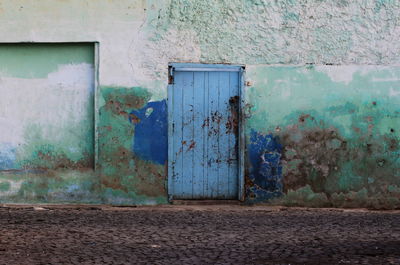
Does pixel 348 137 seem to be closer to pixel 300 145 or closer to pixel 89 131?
pixel 300 145

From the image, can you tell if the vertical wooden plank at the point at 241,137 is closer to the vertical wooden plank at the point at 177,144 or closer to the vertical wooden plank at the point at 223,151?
the vertical wooden plank at the point at 223,151

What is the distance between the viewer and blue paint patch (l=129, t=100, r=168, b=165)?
10.6 meters

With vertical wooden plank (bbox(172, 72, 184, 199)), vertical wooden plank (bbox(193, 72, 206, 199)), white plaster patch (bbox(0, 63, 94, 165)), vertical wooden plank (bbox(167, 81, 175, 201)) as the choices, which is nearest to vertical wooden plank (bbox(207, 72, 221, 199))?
vertical wooden plank (bbox(193, 72, 206, 199))

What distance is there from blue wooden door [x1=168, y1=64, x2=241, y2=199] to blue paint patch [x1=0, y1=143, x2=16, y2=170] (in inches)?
94.6

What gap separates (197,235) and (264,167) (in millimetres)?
2930

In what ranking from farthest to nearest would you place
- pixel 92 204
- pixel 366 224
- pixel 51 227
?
pixel 92 204 → pixel 366 224 → pixel 51 227

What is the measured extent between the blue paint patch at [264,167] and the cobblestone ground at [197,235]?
28 cm

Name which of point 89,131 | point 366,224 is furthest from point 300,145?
point 89,131

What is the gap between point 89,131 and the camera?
10.7 m

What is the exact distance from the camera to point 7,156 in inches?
421

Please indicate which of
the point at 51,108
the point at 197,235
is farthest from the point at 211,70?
the point at 197,235

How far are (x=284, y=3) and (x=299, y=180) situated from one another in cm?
269

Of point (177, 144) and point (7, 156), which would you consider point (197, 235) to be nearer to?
point (177, 144)

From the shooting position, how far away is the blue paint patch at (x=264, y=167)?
10664mm
